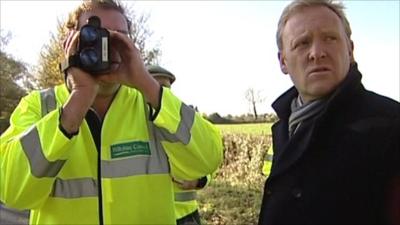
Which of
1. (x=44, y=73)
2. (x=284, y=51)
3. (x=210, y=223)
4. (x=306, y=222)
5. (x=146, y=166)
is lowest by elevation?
(x=210, y=223)

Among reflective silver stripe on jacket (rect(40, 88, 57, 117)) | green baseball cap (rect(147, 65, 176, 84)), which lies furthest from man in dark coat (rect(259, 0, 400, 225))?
green baseball cap (rect(147, 65, 176, 84))

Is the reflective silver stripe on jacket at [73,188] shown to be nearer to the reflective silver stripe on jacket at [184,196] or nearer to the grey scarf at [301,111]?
the grey scarf at [301,111]

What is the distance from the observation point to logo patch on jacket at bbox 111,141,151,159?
7.23ft

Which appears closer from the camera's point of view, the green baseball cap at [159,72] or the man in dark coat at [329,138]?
the man in dark coat at [329,138]

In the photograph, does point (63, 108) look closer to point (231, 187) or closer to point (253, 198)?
point (253, 198)

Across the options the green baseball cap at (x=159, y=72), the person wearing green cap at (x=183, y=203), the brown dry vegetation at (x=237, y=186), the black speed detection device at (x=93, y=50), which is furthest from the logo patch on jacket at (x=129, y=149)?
the brown dry vegetation at (x=237, y=186)

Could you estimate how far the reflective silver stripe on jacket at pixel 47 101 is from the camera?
2.28 meters

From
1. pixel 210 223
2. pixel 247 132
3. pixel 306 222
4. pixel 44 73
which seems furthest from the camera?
pixel 44 73

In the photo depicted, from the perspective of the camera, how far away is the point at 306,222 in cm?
180

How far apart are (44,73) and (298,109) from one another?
901 inches

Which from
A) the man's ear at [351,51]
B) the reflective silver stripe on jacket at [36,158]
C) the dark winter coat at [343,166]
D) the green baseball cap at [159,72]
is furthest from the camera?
the green baseball cap at [159,72]

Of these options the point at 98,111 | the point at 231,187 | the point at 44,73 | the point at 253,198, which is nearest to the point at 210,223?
the point at 253,198

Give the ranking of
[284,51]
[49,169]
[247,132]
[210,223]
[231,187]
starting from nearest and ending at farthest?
[49,169], [284,51], [210,223], [231,187], [247,132]

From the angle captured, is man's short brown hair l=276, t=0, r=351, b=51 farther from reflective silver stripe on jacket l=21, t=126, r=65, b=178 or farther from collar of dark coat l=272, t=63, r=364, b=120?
reflective silver stripe on jacket l=21, t=126, r=65, b=178
